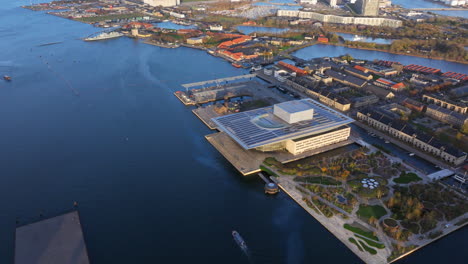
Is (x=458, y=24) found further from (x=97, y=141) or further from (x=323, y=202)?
(x=97, y=141)

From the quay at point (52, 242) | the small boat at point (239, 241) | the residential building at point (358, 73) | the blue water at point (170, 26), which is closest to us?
the quay at point (52, 242)

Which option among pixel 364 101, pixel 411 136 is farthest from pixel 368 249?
pixel 364 101

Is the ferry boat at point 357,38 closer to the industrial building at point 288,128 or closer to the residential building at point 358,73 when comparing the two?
the residential building at point 358,73

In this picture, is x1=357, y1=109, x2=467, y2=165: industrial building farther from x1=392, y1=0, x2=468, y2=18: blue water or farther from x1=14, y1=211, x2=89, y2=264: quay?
x1=392, y1=0, x2=468, y2=18: blue water

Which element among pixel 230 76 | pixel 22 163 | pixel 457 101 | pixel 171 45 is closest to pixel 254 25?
pixel 171 45

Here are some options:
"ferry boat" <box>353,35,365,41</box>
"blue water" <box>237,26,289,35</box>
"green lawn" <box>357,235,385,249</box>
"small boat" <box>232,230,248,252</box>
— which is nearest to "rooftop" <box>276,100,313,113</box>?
"green lawn" <box>357,235,385,249</box>

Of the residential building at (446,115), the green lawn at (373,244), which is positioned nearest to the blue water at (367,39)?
the residential building at (446,115)
